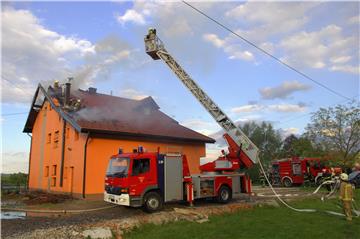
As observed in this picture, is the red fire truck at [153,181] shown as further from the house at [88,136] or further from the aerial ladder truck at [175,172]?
the house at [88,136]

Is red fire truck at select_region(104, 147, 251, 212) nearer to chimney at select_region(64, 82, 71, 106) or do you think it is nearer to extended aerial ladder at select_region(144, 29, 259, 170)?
extended aerial ladder at select_region(144, 29, 259, 170)

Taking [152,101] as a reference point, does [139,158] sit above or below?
below

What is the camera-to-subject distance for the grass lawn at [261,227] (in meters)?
9.83

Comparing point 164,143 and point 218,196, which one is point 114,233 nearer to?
point 218,196

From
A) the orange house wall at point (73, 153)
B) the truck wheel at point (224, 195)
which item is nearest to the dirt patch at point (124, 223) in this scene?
the truck wheel at point (224, 195)

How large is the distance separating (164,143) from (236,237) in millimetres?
14407

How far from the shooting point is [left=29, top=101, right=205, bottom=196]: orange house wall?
67.2 ft

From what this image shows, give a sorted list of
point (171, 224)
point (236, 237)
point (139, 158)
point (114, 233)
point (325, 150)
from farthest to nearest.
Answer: point (325, 150)
point (139, 158)
point (171, 224)
point (114, 233)
point (236, 237)

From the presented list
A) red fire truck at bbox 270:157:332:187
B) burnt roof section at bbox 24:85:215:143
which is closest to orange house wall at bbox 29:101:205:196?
burnt roof section at bbox 24:85:215:143

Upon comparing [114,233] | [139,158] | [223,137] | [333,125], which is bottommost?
[114,233]

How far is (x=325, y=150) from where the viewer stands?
32812 mm

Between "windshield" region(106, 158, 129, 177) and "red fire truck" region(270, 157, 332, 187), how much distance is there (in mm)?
19318

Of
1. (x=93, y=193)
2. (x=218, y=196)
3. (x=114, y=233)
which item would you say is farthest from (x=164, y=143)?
(x=114, y=233)

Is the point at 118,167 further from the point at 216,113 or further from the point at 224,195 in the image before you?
the point at 216,113
